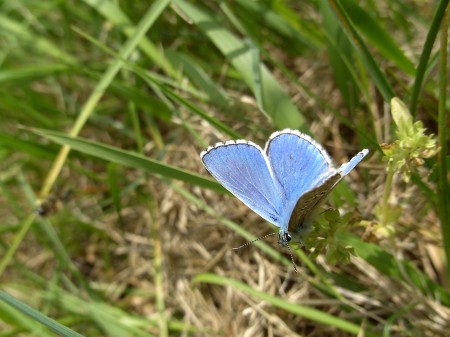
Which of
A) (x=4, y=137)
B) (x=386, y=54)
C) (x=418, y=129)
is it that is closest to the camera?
(x=418, y=129)

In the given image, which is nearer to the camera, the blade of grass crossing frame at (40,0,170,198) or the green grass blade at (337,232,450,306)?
the green grass blade at (337,232,450,306)

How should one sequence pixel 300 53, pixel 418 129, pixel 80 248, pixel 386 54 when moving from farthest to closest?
pixel 80 248 → pixel 300 53 → pixel 386 54 → pixel 418 129

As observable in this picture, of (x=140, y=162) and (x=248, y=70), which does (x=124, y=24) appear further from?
(x=140, y=162)

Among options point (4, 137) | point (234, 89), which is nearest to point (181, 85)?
point (234, 89)

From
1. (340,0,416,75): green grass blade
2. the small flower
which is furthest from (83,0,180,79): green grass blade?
the small flower

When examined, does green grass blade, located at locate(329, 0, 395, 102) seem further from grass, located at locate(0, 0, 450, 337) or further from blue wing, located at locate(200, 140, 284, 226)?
blue wing, located at locate(200, 140, 284, 226)

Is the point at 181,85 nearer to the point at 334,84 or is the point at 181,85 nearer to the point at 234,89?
the point at 234,89

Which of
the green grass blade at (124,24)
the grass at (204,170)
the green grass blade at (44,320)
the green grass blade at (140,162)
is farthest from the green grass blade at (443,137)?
the green grass blade at (124,24)

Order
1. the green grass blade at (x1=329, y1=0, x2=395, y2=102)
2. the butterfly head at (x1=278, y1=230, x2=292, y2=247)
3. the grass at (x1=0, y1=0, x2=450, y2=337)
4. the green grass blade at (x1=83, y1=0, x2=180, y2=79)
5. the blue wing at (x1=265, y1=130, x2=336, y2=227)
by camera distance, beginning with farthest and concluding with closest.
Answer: the green grass blade at (x1=83, y1=0, x2=180, y2=79)
the grass at (x1=0, y1=0, x2=450, y2=337)
the green grass blade at (x1=329, y1=0, x2=395, y2=102)
the butterfly head at (x1=278, y1=230, x2=292, y2=247)
the blue wing at (x1=265, y1=130, x2=336, y2=227)

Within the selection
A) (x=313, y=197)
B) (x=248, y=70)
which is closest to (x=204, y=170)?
(x=248, y=70)
